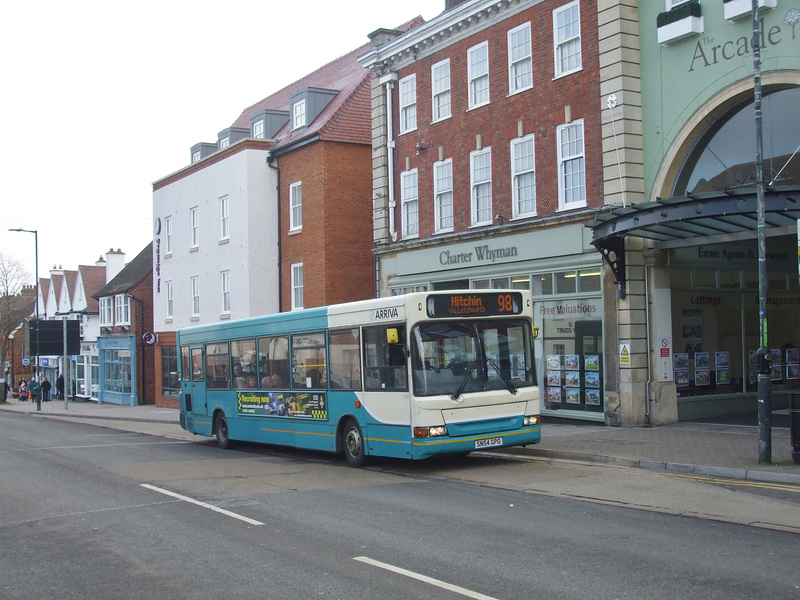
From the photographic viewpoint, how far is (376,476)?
13539 mm

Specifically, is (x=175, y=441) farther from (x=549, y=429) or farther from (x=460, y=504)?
(x=460, y=504)

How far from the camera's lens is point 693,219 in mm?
15078

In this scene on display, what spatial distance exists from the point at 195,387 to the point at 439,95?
1070cm

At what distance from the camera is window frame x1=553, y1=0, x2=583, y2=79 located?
1956 cm

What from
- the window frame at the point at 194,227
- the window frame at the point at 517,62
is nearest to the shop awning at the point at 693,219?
the window frame at the point at 517,62

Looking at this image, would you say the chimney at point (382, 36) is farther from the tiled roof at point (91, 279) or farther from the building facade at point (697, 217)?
the tiled roof at point (91, 279)

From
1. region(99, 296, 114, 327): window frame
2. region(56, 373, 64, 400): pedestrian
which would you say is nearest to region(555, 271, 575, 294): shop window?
region(99, 296, 114, 327): window frame

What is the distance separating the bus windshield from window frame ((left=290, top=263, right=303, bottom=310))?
1794cm

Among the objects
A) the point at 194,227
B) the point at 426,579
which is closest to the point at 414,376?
the point at 426,579

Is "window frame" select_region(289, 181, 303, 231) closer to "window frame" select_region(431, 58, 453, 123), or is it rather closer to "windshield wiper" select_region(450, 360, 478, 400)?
"window frame" select_region(431, 58, 453, 123)

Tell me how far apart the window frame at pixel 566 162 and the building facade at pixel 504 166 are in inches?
1.3

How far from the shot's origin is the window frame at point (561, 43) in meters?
19.6

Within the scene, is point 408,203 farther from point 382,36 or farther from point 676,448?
point 676,448

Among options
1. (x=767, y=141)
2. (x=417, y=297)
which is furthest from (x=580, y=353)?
(x=417, y=297)
